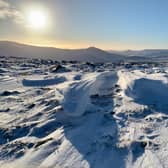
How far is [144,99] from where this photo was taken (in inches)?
418

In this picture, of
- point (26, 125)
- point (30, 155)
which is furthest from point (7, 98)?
point (30, 155)

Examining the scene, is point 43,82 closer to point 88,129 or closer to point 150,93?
point 150,93

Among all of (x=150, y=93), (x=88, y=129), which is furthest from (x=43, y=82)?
(x=88, y=129)

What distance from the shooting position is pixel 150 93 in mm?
11297

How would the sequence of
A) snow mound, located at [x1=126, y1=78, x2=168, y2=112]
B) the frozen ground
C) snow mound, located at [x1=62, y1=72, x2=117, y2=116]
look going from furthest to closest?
snow mound, located at [x1=126, y1=78, x2=168, y2=112], snow mound, located at [x1=62, y1=72, x2=117, y2=116], the frozen ground

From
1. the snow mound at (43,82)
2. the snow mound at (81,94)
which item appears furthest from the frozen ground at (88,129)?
the snow mound at (43,82)

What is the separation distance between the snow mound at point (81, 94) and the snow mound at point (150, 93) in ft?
4.94

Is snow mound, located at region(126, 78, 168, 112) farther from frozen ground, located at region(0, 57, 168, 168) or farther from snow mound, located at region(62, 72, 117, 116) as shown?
snow mound, located at region(62, 72, 117, 116)

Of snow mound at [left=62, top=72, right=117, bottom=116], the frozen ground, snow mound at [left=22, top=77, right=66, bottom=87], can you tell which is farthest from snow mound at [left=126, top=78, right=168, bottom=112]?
snow mound at [left=22, top=77, right=66, bottom=87]

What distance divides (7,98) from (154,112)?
23.8ft

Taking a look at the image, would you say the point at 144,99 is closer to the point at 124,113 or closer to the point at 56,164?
the point at 124,113

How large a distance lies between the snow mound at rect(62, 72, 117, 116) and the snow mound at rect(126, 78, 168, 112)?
1506 mm

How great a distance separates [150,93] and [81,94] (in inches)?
122

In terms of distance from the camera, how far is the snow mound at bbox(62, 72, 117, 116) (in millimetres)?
8961
